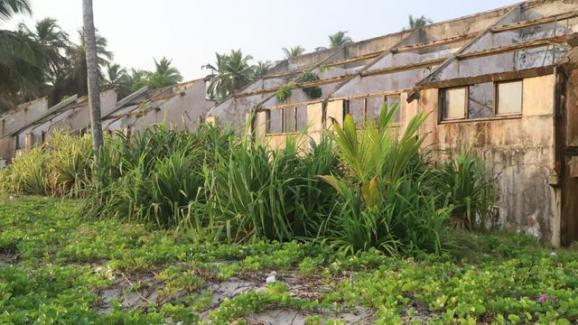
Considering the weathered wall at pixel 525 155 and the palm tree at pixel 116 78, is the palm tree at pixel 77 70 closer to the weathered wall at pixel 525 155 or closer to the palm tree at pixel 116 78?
the palm tree at pixel 116 78

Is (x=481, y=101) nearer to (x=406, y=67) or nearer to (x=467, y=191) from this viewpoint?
(x=406, y=67)

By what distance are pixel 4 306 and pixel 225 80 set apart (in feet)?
121

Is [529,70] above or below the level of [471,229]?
above

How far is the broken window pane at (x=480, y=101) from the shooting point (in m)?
10.5

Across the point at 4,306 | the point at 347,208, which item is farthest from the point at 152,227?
the point at 4,306

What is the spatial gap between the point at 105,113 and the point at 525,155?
85.3 ft

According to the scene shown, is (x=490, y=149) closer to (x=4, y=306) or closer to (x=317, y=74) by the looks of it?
(x=4, y=306)

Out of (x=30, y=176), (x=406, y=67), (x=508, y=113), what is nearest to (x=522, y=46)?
(x=508, y=113)

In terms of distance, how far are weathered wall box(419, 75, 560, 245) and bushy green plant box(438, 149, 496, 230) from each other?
5.03 feet

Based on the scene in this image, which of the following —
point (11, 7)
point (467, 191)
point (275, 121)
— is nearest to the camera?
point (467, 191)

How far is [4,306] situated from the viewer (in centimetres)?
346

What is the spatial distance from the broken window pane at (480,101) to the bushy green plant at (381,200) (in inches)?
202

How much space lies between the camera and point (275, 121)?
621 inches

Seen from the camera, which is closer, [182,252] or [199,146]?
[182,252]
